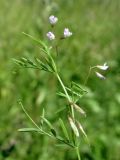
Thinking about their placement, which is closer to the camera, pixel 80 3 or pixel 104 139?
pixel 104 139

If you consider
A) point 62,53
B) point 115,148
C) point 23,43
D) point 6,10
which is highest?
point 6,10

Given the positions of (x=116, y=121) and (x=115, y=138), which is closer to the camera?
(x=115, y=138)

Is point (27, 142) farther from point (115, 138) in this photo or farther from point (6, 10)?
point (6, 10)

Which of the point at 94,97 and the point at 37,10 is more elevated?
the point at 37,10

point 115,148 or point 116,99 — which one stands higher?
point 116,99

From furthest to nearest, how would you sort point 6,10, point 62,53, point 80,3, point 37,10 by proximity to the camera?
point 80,3 → point 37,10 → point 6,10 → point 62,53

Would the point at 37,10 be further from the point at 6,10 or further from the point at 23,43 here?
the point at 23,43

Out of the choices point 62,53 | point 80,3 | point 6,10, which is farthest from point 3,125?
point 80,3

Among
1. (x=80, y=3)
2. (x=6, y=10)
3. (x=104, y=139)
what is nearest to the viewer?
(x=104, y=139)

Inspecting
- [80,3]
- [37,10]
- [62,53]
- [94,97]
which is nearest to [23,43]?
[62,53]
